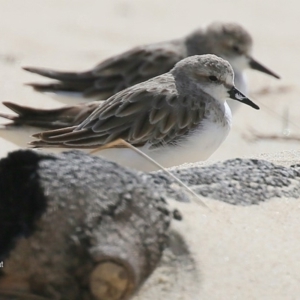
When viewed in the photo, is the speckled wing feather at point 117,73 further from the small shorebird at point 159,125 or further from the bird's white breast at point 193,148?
the bird's white breast at point 193,148

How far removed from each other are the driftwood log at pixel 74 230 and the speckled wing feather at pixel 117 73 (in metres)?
3.17

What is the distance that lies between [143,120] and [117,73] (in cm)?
160

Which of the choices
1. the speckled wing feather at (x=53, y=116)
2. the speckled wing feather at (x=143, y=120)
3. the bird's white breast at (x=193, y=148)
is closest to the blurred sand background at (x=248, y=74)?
the speckled wing feather at (x=53, y=116)

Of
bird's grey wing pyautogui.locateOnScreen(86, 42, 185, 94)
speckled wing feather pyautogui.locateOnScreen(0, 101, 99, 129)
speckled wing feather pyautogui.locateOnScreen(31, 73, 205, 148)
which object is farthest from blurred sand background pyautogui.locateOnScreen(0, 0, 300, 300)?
bird's grey wing pyautogui.locateOnScreen(86, 42, 185, 94)

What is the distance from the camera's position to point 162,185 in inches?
99.2

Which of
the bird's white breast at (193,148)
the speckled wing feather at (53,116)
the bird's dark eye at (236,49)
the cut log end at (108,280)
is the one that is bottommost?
the speckled wing feather at (53,116)

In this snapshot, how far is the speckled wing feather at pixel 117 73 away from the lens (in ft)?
17.7

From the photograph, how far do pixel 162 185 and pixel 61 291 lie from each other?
586 millimetres

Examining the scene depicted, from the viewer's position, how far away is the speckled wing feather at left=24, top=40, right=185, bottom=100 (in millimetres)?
5398

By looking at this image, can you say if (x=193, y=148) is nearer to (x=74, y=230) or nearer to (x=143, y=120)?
(x=143, y=120)

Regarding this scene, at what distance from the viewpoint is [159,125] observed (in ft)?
12.8

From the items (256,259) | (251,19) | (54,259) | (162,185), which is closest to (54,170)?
(54,259)

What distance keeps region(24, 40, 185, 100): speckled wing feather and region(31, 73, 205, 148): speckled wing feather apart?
1.42 metres

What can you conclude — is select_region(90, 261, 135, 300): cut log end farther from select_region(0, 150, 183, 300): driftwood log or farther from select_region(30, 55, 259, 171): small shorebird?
select_region(30, 55, 259, 171): small shorebird
